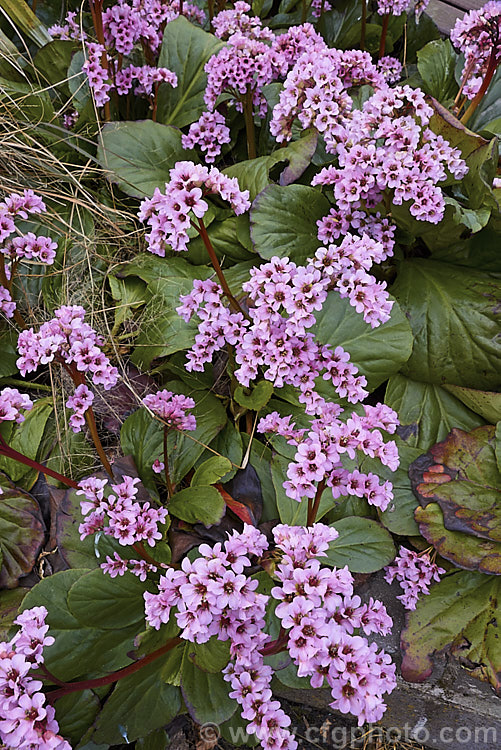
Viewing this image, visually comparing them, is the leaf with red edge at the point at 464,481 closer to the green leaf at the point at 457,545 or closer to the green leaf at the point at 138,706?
the green leaf at the point at 457,545

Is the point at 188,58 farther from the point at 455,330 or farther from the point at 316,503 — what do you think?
the point at 316,503

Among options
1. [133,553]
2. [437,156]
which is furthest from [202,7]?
[133,553]

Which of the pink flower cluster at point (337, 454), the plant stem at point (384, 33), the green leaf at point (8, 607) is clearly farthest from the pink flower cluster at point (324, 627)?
the plant stem at point (384, 33)

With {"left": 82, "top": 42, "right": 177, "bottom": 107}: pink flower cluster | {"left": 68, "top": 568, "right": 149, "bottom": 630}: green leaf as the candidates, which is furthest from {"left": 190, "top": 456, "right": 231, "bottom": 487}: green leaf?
{"left": 82, "top": 42, "right": 177, "bottom": 107}: pink flower cluster

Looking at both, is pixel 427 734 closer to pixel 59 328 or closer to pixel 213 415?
pixel 213 415

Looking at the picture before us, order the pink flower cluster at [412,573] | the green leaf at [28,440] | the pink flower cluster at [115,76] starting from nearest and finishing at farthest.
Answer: the pink flower cluster at [412,573], the green leaf at [28,440], the pink flower cluster at [115,76]
